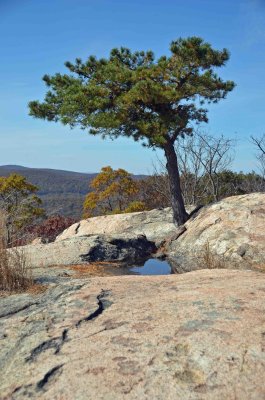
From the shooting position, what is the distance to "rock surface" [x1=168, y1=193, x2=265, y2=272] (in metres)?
8.62

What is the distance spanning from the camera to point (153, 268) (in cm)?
938

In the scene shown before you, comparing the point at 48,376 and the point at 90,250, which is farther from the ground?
the point at 90,250

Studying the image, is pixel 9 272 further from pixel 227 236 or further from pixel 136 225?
pixel 136 225

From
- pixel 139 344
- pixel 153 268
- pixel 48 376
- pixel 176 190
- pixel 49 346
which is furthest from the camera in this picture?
pixel 176 190

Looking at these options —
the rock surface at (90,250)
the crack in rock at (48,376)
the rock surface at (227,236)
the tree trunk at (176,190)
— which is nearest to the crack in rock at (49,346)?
the crack in rock at (48,376)

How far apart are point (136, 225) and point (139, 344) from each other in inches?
431

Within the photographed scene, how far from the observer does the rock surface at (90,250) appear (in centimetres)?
920

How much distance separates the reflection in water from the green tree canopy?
295cm

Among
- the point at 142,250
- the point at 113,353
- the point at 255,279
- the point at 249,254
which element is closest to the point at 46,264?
the point at 142,250

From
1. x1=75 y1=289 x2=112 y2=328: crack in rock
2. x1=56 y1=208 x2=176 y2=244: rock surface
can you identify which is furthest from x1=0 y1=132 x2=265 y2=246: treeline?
x1=75 y1=289 x2=112 y2=328: crack in rock

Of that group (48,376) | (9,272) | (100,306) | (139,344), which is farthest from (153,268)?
(48,376)

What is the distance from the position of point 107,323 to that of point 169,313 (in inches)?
19.1

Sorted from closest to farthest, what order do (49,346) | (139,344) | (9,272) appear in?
(139,344) < (49,346) < (9,272)

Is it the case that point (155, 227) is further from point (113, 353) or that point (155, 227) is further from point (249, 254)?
point (113, 353)
